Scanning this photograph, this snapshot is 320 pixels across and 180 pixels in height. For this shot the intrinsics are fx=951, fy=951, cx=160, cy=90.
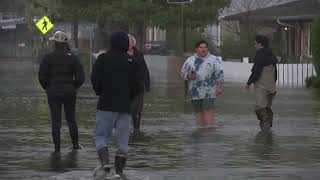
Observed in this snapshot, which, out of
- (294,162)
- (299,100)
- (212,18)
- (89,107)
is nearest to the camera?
(294,162)

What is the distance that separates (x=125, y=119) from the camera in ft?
36.4

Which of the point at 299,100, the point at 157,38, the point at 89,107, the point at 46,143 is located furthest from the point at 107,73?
the point at 157,38

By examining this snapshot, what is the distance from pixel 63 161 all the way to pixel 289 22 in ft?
107

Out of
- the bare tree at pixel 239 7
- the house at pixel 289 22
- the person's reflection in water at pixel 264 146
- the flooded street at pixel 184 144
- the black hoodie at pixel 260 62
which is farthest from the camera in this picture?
the bare tree at pixel 239 7

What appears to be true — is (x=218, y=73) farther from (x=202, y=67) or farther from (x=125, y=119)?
(x=125, y=119)

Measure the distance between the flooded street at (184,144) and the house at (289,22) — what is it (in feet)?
57.7

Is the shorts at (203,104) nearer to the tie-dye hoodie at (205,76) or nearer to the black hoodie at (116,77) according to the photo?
the tie-dye hoodie at (205,76)

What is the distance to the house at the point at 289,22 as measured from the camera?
42375 mm

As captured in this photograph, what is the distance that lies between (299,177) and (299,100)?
14769 millimetres

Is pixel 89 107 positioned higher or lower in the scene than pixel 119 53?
lower

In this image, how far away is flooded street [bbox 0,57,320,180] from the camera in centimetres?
1173

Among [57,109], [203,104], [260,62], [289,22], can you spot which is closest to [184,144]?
[57,109]

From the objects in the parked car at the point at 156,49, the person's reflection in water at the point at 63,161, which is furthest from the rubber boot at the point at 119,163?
the parked car at the point at 156,49

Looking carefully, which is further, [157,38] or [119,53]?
[157,38]
